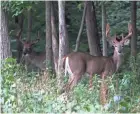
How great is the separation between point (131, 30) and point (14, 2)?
9.92 ft

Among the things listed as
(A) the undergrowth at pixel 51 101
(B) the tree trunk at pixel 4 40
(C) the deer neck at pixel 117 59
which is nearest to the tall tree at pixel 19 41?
(B) the tree trunk at pixel 4 40

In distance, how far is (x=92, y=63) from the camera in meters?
13.2

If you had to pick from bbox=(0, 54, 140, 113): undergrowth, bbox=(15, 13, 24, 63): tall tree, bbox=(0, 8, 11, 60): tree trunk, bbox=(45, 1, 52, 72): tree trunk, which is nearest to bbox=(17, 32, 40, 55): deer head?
bbox=(15, 13, 24, 63): tall tree

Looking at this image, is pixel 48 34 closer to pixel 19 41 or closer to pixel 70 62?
pixel 70 62

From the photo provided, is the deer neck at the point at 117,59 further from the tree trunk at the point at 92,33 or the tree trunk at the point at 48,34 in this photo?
the tree trunk at the point at 48,34

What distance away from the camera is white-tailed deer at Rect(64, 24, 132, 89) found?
12.6m

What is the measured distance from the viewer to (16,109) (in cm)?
674

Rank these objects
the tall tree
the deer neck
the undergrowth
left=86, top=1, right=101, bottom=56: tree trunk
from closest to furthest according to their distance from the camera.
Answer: the undergrowth < the deer neck < left=86, top=1, right=101, bottom=56: tree trunk < the tall tree

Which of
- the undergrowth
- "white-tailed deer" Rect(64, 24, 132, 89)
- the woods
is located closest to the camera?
the undergrowth

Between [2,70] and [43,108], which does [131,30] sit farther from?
[43,108]

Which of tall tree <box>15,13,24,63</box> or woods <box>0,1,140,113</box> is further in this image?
tall tree <box>15,13,24,63</box>

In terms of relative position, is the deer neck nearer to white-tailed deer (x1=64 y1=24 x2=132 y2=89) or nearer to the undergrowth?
white-tailed deer (x1=64 y1=24 x2=132 y2=89)

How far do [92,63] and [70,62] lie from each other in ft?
2.47

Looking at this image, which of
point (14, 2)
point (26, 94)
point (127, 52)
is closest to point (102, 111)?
point (26, 94)
